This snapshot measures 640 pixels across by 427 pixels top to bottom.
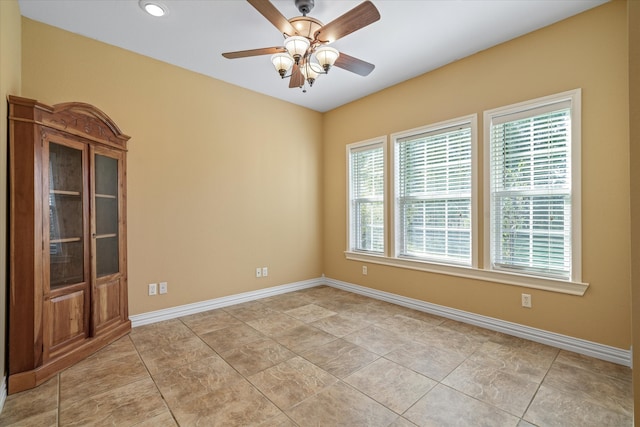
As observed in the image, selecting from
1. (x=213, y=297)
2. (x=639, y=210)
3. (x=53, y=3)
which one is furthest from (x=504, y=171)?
(x=53, y=3)

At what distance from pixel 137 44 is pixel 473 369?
4390mm

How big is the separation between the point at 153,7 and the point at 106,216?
76.3 inches

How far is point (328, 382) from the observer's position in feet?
7.23

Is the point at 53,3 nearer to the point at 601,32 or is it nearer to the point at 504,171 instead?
the point at 504,171

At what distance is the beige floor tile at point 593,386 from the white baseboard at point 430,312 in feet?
1.11

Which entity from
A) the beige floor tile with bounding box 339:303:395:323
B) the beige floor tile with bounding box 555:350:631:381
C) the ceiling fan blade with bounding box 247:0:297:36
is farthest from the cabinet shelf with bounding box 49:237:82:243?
the beige floor tile with bounding box 555:350:631:381

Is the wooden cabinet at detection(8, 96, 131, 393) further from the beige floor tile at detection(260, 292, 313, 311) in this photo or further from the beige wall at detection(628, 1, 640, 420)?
the beige wall at detection(628, 1, 640, 420)

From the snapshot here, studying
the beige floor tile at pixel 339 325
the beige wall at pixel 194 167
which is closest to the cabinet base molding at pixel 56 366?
the beige wall at pixel 194 167

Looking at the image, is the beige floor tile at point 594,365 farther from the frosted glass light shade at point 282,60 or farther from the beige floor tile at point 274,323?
the frosted glass light shade at point 282,60

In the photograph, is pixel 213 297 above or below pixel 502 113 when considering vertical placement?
below

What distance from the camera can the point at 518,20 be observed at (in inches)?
106

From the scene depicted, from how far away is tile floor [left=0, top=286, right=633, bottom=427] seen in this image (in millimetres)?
1836

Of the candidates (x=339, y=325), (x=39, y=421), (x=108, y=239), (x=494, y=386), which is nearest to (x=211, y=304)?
(x=108, y=239)

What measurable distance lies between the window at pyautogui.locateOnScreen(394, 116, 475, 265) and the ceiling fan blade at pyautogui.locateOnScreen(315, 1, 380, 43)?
1.85 metres
